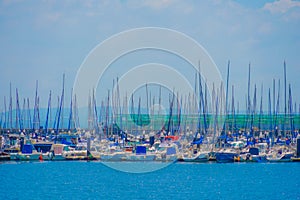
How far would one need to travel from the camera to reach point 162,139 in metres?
75.8

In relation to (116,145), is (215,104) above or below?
above

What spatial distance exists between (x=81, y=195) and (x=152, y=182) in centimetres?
912

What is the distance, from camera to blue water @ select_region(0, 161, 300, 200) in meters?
42.2

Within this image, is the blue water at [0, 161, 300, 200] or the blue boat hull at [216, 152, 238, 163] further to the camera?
the blue boat hull at [216, 152, 238, 163]

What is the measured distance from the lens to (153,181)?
165 feet

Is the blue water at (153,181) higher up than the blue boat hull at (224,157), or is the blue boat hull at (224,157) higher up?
the blue boat hull at (224,157)

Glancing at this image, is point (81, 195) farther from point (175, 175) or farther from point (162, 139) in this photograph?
point (162, 139)

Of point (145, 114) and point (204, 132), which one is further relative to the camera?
point (145, 114)

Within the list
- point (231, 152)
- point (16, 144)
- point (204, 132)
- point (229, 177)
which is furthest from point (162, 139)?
point (229, 177)

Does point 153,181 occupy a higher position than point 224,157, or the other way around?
point 224,157

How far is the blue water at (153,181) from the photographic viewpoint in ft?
138

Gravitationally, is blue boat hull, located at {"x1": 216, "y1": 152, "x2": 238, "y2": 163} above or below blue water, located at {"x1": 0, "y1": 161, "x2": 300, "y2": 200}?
above

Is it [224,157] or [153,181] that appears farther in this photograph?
[224,157]

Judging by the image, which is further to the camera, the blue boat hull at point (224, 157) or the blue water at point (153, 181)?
the blue boat hull at point (224, 157)
